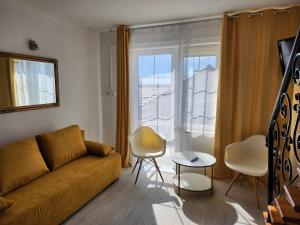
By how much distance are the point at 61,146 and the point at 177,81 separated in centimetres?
195

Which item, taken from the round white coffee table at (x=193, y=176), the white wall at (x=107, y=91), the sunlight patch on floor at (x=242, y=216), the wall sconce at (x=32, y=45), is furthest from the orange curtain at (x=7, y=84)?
the sunlight patch on floor at (x=242, y=216)

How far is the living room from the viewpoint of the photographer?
238 centimetres

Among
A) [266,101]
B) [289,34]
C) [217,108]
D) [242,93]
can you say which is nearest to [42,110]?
[217,108]

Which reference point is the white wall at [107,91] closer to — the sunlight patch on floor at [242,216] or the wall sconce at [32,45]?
the wall sconce at [32,45]

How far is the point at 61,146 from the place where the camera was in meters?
2.80

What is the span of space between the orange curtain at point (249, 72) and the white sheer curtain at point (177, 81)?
18 cm

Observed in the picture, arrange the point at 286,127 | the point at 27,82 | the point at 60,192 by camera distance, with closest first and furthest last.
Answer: the point at 286,127 → the point at 60,192 → the point at 27,82

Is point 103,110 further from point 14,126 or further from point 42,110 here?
point 14,126

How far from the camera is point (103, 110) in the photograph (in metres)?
4.10

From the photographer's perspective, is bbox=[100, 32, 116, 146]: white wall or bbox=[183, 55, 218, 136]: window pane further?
bbox=[100, 32, 116, 146]: white wall

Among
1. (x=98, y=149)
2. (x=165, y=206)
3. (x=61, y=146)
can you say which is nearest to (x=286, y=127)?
(x=165, y=206)

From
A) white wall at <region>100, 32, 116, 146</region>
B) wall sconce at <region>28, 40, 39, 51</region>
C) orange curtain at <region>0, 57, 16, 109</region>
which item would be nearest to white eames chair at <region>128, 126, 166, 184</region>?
white wall at <region>100, 32, 116, 146</region>

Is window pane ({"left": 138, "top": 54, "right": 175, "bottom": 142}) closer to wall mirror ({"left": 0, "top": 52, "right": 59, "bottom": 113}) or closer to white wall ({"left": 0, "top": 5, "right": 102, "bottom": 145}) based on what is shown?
white wall ({"left": 0, "top": 5, "right": 102, "bottom": 145})

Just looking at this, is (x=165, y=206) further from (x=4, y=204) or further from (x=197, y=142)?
(x=4, y=204)
